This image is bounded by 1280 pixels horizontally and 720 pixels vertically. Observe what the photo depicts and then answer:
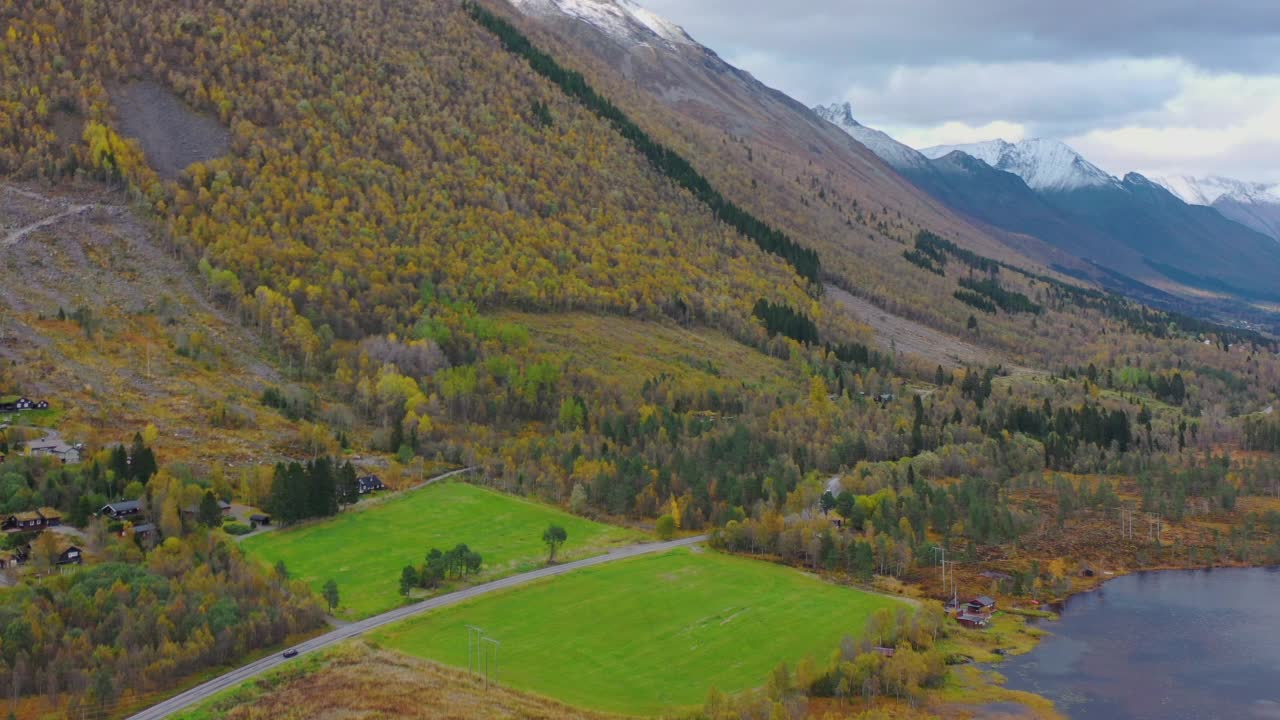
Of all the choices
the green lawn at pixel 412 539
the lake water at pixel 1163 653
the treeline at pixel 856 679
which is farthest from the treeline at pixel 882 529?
the treeline at pixel 856 679

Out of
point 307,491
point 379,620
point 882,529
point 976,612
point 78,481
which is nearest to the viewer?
point 379,620

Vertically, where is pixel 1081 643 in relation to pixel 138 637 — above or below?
above

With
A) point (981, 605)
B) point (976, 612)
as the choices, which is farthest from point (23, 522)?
point (981, 605)

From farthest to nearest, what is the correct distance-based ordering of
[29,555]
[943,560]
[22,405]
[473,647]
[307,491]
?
[22,405], [943,560], [307,491], [29,555], [473,647]

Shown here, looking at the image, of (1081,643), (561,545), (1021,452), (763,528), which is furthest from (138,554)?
(1021,452)

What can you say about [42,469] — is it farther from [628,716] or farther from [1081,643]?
[1081,643]

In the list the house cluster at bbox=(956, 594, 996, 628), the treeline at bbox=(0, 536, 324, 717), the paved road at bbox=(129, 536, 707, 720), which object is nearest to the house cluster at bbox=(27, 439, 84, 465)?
the treeline at bbox=(0, 536, 324, 717)

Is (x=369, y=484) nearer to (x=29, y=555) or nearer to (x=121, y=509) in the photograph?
(x=121, y=509)

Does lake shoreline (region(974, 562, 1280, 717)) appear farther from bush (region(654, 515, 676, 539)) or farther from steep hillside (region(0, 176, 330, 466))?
steep hillside (region(0, 176, 330, 466))
